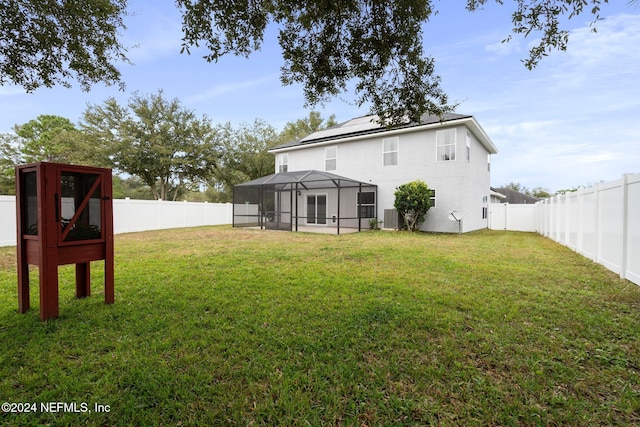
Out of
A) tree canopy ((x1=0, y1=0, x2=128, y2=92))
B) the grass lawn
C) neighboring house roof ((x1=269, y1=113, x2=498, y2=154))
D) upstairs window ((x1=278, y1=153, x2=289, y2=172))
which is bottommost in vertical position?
the grass lawn

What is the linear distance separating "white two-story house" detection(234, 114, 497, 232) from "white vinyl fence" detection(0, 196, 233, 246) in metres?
3.20

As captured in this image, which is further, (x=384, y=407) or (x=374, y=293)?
(x=374, y=293)

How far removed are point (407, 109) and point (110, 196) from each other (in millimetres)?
Answer: 4769

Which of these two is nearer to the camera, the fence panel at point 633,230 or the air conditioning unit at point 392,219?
the fence panel at point 633,230

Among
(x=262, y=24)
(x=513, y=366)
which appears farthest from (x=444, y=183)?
(x=513, y=366)

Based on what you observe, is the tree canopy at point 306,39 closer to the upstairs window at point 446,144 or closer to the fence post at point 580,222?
the fence post at point 580,222

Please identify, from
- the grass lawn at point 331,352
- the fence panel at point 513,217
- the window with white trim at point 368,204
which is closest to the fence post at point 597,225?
the grass lawn at point 331,352

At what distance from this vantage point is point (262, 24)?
4555mm

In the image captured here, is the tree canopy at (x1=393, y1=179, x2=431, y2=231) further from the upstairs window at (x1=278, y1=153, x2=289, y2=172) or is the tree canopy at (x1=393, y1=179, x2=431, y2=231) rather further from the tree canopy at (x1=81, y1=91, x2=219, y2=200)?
the tree canopy at (x1=81, y1=91, x2=219, y2=200)

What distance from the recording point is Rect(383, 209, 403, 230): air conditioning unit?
1353 cm

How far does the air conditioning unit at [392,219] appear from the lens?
1353cm

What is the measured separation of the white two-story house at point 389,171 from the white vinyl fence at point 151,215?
320 centimetres

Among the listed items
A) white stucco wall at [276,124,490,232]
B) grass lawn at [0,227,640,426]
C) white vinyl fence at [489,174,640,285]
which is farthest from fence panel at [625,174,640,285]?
white stucco wall at [276,124,490,232]

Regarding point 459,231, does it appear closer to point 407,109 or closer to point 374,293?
point 407,109
